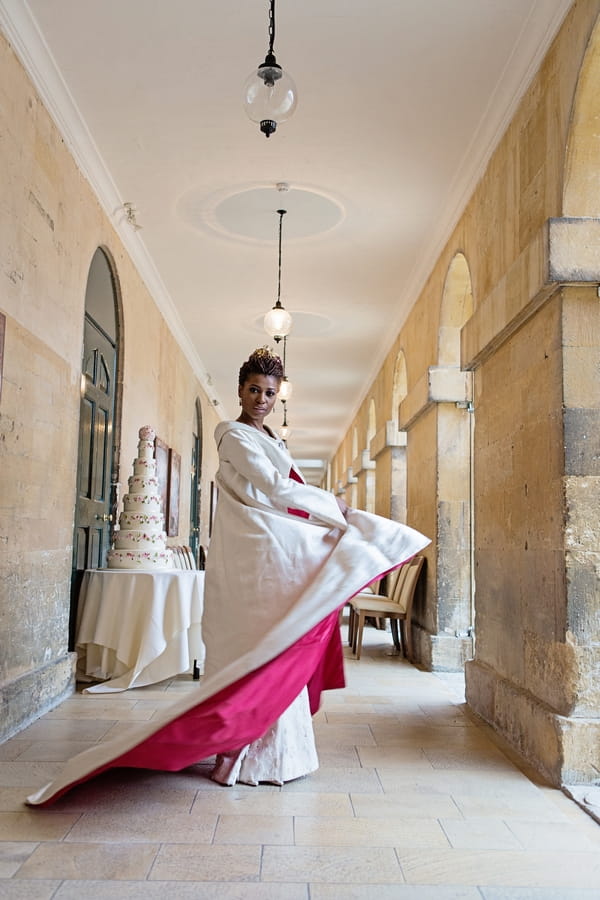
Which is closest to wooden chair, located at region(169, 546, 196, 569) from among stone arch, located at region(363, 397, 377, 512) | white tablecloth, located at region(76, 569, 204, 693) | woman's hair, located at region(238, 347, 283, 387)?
white tablecloth, located at region(76, 569, 204, 693)

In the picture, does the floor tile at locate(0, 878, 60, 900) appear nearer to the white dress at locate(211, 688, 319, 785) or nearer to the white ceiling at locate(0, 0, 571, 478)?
the white dress at locate(211, 688, 319, 785)

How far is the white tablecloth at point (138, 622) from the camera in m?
5.45

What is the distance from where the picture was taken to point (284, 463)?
3.49 meters

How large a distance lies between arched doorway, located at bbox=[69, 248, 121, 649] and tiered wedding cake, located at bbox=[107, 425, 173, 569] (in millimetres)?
297

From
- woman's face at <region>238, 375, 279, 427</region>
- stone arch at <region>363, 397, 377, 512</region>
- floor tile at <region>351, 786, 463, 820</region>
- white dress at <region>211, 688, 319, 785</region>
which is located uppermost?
stone arch at <region>363, 397, 377, 512</region>

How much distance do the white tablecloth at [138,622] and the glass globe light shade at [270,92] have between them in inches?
129

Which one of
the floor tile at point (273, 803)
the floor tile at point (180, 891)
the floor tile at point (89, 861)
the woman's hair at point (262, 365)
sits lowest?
the floor tile at point (180, 891)

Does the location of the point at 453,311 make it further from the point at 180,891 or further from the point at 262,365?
the point at 180,891

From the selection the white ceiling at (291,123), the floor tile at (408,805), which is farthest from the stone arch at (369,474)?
the floor tile at (408,805)

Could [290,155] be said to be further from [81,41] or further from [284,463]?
[284,463]

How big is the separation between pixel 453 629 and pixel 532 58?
434 cm

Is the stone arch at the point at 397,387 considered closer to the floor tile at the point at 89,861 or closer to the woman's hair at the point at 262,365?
the woman's hair at the point at 262,365

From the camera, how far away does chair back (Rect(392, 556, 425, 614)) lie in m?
7.29

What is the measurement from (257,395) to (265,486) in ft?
1.44
